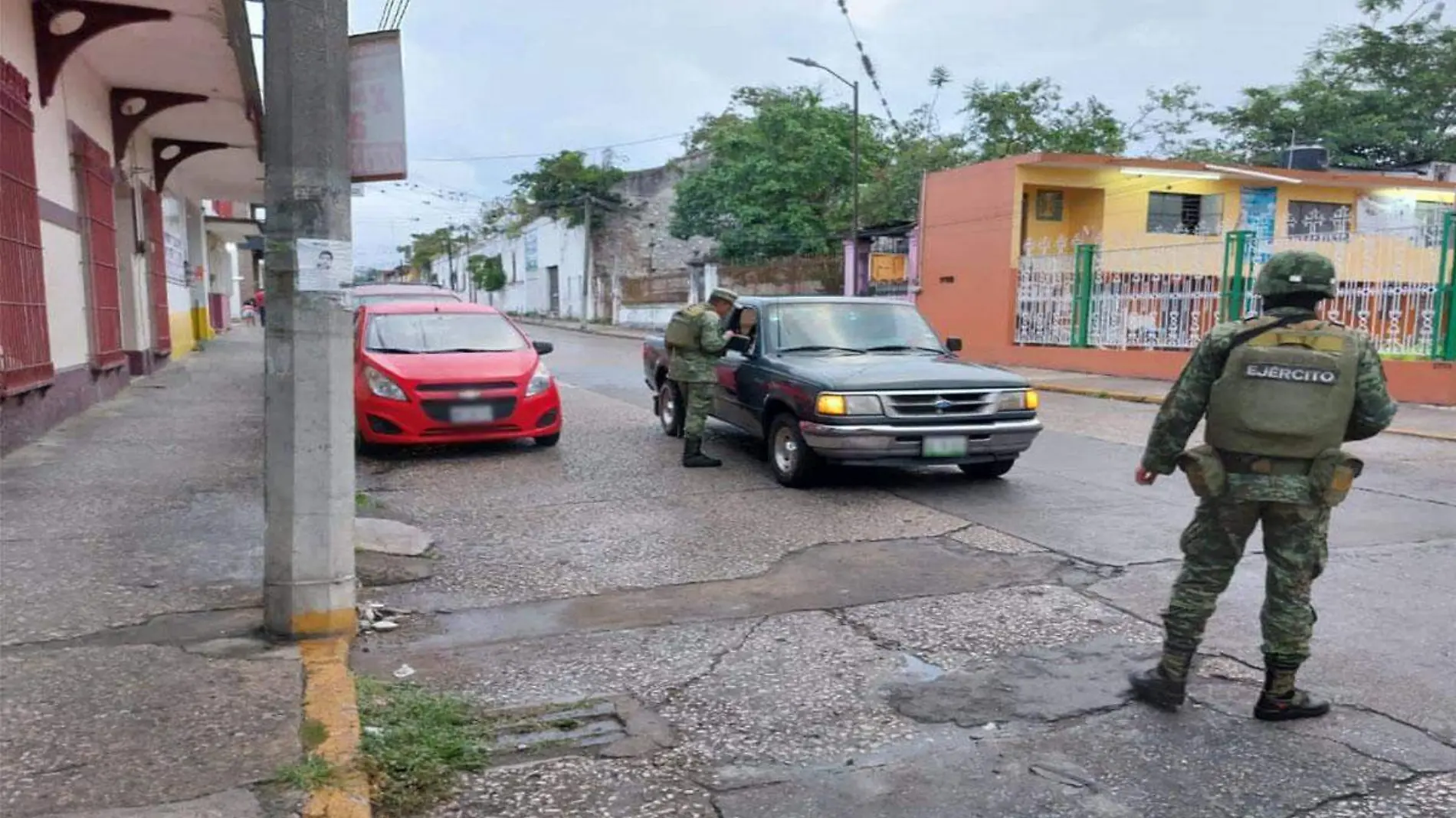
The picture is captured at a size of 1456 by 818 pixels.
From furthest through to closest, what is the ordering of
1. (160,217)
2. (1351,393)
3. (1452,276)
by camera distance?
1. (160,217)
2. (1452,276)
3. (1351,393)

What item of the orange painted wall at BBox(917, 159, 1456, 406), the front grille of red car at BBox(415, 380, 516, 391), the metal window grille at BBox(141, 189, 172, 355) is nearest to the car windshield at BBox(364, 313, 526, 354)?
the front grille of red car at BBox(415, 380, 516, 391)

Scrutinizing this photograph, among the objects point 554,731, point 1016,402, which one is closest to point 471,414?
point 1016,402

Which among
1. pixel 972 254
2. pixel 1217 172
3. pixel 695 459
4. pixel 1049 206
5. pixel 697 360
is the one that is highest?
pixel 1217 172

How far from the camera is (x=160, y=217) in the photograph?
19.6 meters

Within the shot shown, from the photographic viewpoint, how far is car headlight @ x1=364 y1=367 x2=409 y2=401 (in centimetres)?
916

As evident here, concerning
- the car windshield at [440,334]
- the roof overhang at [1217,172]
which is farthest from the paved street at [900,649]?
the roof overhang at [1217,172]

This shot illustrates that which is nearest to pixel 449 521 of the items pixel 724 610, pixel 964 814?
pixel 724 610

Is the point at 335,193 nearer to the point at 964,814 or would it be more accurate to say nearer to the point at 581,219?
the point at 964,814

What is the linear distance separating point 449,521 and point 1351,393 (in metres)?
5.39

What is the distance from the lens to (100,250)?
1346 cm

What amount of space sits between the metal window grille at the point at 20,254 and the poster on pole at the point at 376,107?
226 inches

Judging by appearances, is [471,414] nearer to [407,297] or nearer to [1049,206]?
[407,297]

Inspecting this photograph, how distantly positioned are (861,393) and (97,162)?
36.4 feet

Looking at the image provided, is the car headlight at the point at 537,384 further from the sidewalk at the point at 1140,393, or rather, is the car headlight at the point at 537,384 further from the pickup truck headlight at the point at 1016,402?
the sidewalk at the point at 1140,393
